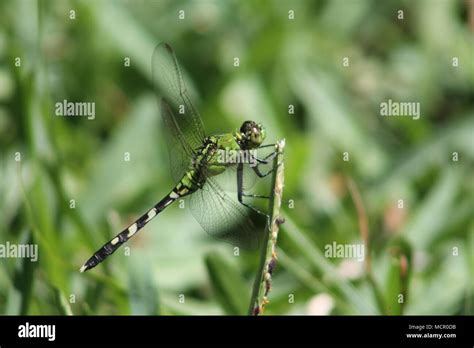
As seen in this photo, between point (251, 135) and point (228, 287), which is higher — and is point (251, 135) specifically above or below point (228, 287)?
above

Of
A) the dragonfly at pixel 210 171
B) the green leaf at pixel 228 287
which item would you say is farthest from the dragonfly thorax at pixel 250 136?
the green leaf at pixel 228 287

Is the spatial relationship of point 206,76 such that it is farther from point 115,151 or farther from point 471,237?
point 471,237

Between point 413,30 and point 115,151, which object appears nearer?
point 115,151

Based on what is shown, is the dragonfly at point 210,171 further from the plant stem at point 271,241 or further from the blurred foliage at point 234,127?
the plant stem at point 271,241

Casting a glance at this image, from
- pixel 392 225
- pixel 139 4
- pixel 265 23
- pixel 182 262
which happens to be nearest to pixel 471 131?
pixel 392 225

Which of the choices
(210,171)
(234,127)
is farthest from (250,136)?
(234,127)

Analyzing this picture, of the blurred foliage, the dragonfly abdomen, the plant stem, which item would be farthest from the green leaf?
the plant stem

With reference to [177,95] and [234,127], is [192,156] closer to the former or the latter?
[177,95]
